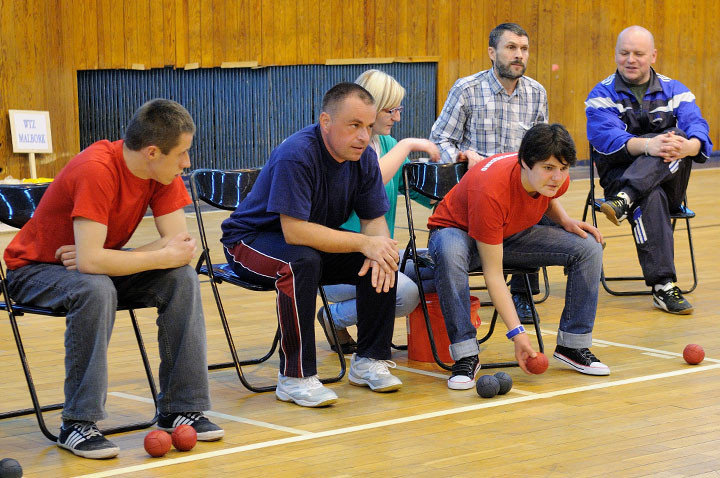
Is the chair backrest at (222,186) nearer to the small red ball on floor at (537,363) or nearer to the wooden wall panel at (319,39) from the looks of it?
the small red ball on floor at (537,363)

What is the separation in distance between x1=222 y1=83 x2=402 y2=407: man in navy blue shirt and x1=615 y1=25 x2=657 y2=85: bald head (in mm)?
2264

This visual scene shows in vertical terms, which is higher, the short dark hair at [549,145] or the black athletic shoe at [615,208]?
the short dark hair at [549,145]

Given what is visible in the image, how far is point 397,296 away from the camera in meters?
4.59

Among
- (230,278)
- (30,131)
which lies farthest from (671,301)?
(30,131)

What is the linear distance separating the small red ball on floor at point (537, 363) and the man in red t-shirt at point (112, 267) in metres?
1.31

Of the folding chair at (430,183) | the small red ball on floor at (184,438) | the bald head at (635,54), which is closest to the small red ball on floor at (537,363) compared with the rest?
the folding chair at (430,183)

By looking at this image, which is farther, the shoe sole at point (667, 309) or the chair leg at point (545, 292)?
the chair leg at point (545, 292)

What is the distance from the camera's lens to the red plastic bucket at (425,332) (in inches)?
184

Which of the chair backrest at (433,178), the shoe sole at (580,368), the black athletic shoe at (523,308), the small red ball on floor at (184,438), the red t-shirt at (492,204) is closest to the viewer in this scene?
the small red ball on floor at (184,438)

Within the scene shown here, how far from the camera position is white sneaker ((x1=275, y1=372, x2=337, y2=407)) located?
13.1ft

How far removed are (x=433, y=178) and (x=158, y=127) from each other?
1.77 meters

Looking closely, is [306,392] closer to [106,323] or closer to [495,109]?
[106,323]

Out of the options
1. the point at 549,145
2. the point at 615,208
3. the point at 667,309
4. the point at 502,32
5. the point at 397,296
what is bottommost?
the point at 667,309

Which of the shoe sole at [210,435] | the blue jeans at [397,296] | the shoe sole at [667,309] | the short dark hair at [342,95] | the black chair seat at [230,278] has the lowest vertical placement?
the shoe sole at [667,309]
